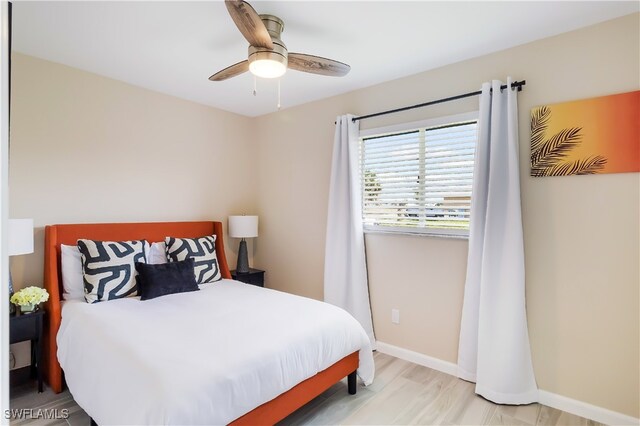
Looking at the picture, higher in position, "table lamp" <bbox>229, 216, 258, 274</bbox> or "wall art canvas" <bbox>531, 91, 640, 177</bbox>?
"wall art canvas" <bbox>531, 91, 640, 177</bbox>

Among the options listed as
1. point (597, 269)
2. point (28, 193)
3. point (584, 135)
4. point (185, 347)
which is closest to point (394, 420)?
point (185, 347)

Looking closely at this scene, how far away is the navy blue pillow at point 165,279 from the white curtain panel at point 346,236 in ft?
4.27

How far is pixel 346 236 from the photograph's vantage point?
330cm

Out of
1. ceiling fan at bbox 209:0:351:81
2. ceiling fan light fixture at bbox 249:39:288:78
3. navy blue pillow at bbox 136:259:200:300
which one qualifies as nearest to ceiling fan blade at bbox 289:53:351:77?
ceiling fan at bbox 209:0:351:81

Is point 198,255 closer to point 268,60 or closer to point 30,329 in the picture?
point 30,329

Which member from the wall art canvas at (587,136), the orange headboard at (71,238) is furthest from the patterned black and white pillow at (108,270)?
the wall art canvas at (587,136)

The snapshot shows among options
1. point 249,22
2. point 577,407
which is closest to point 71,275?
point 249,22

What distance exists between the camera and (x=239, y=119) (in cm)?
422

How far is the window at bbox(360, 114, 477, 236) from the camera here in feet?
8.92

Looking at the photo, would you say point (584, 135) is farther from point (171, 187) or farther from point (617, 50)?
point (171, 187)

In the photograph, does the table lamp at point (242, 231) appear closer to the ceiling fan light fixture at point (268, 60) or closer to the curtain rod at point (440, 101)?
the curtain rod at point (440, 101)

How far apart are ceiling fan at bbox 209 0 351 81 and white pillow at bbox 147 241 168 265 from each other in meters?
1.65

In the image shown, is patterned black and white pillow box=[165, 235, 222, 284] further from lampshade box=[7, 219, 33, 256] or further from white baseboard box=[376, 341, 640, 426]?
white baseboard box=[376, 341, 640, 426]

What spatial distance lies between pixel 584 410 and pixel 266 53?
9.74 ft
